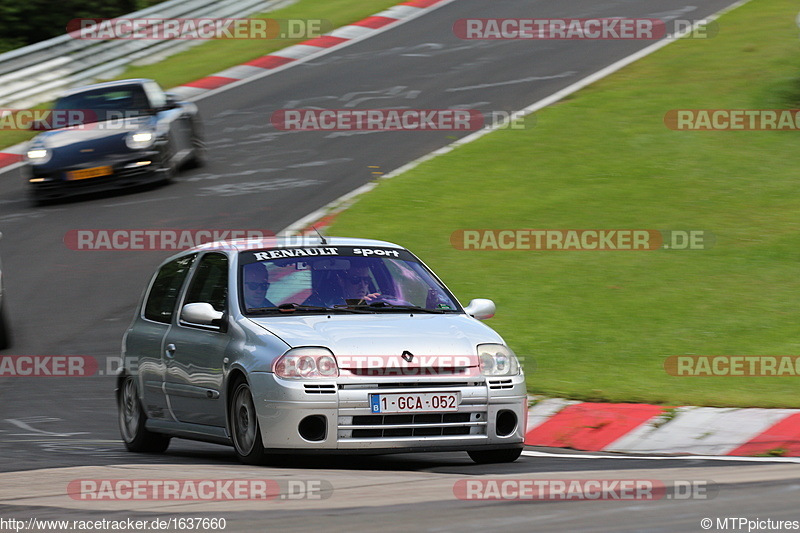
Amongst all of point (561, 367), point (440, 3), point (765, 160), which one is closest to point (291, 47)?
point (440, 3)

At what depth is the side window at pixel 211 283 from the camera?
840 cm

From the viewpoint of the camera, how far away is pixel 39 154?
1808 centimetres

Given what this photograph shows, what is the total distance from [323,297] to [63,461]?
6.21ft

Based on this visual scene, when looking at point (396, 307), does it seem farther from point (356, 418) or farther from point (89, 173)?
point (89, 173)

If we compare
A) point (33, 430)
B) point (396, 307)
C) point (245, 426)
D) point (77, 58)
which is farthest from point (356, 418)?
point (77, 58)

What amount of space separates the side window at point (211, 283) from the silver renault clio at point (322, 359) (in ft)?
0.04

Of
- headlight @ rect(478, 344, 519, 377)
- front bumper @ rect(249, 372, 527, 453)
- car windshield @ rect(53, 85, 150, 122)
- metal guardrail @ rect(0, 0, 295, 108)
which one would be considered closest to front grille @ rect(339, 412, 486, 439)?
front bumper @ rect(249, 372, 527, 453)

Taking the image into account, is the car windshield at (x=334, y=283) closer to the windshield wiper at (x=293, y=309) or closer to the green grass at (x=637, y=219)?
the windshield wiper at (x=293, y=309)

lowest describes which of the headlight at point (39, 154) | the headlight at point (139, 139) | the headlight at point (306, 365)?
the headlight at point (39, 154)

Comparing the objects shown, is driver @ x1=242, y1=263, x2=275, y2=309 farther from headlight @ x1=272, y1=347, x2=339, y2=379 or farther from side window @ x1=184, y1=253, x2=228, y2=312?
headlight @ x1=272, y1=347, x2=339, y2=379

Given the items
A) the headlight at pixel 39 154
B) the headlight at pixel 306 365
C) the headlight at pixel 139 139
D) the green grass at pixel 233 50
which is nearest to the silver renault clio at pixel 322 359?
the headlight at pixel 306 365

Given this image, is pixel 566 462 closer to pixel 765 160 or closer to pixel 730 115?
pixel 765 160

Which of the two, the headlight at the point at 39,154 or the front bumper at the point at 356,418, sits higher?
the front bumper at the point at 356,418

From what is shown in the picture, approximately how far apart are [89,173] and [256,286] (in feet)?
34.5
